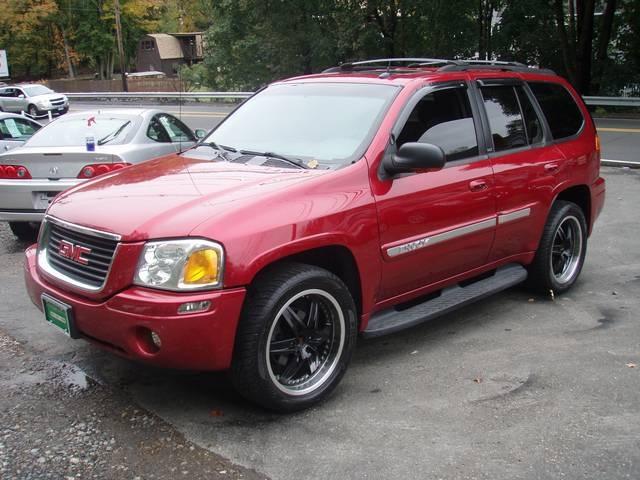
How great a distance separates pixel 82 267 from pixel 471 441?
223 cm

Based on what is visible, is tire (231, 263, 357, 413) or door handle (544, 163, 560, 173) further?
door handle (544, 163, 560, 173)

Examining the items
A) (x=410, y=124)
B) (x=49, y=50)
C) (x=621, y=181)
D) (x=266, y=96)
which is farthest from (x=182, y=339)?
(x=49, y=50)

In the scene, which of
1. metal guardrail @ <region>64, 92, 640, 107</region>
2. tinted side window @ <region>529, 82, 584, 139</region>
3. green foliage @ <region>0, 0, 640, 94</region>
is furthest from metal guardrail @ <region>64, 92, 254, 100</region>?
tinted side window @ <region>529, 82, 584, 139</region>

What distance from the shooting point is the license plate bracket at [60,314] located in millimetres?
3717

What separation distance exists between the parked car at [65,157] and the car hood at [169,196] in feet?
8.88

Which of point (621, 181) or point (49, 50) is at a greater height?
point (49, 50)

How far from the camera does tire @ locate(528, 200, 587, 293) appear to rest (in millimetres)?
5590

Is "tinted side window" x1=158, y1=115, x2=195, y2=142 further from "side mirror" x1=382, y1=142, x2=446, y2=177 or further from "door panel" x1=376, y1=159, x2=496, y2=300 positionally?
"side mirror" x1=382, y1=142, x2=446, y2=177

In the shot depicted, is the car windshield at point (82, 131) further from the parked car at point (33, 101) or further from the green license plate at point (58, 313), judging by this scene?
the parked car at point (33, 101)

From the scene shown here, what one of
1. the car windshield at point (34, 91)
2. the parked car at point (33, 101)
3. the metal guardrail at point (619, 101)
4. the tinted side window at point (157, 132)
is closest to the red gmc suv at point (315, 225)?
the tinted side window at point (157, 132)

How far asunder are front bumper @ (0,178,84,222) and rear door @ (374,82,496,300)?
419 cm

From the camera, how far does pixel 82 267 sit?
12.3 feet

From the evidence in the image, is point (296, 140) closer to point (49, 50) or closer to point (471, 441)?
point (471, 441)

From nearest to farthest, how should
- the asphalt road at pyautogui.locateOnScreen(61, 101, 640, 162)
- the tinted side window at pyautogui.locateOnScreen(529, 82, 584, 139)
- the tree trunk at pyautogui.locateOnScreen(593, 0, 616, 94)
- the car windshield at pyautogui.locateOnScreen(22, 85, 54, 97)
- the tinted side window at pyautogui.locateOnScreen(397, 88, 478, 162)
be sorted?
the tinted side window at pyautogui.locateOnScreen(397, 88, 478, 162) → the tinted side window at pyautogui.locateOnScreen(529, 82, 584, 139) → the asphalt road at pyautogui.locateOnScreen(61, 101, 640, 162) → the tree trunk at pyautogui.locateOnScreen(593, 0, 616, 94) → the car windshield at pyautogui.locateOnScreen(22, 85, 54, 97)
